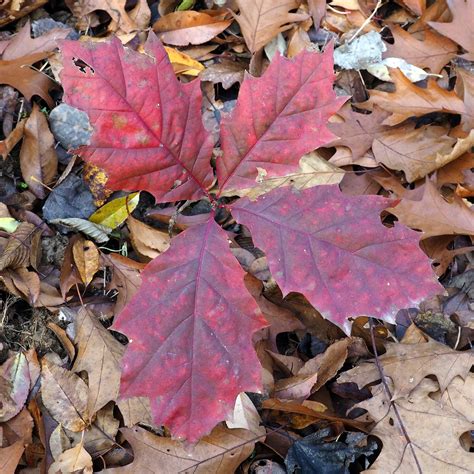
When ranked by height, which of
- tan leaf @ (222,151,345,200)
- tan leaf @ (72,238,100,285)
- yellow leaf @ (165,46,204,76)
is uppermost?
yellow leaf @ (165,46,204,76)

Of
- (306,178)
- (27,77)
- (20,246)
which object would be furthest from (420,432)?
(27,77)

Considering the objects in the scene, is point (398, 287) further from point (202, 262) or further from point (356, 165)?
point (356, 165)

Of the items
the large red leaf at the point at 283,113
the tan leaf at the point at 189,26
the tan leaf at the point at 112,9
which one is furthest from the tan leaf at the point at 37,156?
the large red leaf at the point at 283,113

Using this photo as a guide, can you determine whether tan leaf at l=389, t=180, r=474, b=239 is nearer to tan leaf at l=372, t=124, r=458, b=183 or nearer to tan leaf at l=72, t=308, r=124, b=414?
tan leaf at l=372, t=124, r=458, b=183

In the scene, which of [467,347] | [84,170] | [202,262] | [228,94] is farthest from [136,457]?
[228,94]

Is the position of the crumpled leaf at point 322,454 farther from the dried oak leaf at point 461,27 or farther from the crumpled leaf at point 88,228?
the dried oak leaf at point 461,27

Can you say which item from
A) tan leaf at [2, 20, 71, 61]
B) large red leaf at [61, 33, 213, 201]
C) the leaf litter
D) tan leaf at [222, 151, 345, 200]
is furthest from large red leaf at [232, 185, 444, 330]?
tan leaf at [2, 20, 71, 61]
